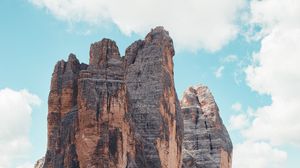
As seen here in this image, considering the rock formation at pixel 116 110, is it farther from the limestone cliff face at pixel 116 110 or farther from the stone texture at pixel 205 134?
the stone texture at pixel 205 134

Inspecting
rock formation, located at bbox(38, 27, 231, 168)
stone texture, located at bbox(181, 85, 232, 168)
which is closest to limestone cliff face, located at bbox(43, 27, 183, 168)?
rock formation, located at bbox(38, 27, 231, 168)

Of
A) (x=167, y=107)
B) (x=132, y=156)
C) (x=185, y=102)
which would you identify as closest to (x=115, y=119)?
(x=132, y=156)

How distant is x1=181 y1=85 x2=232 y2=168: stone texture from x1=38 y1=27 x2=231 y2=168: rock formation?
68.3 feet

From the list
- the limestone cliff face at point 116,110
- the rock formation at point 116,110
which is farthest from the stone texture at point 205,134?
the limestone cliff face at point 116,110

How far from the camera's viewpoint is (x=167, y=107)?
62.2 metres

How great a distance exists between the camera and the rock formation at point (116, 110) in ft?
161

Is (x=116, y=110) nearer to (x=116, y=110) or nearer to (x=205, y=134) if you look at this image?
(x=116, y=110)

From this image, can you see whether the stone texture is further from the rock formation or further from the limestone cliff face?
the limestone cliff face

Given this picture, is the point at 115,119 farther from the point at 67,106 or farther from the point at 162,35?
the point at 162,35

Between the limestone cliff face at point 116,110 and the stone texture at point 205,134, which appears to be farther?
the stone texture at point 205,134

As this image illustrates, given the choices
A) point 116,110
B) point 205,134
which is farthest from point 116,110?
point 205,134

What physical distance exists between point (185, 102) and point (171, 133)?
35.5 metres

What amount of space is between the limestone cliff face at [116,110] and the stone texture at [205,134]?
71.0 feet

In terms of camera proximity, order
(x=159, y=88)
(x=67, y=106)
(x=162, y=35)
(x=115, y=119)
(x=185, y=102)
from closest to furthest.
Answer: (x=115, y=119), (x=67, y=106), (x=159, y=88), (x=162, y=35), (x=185, y=102)
